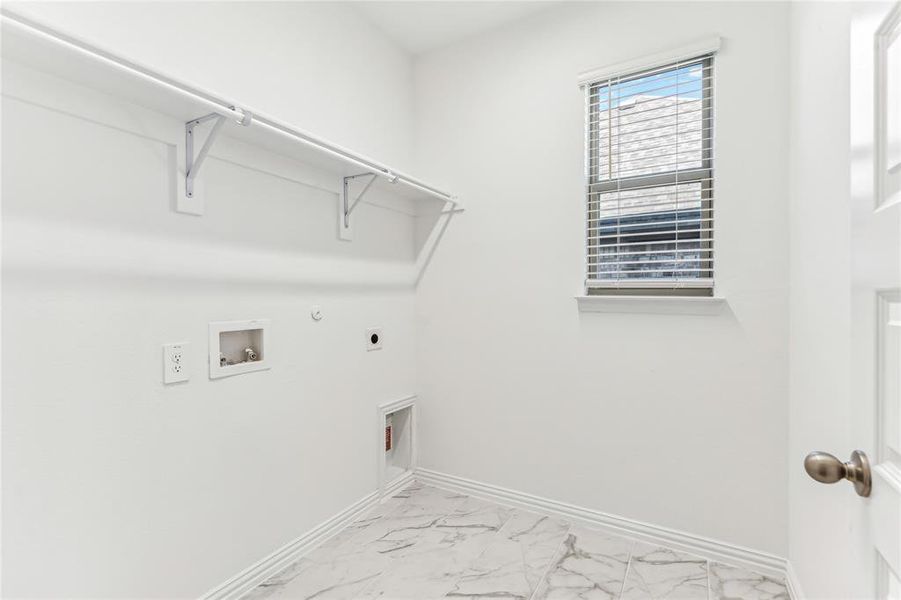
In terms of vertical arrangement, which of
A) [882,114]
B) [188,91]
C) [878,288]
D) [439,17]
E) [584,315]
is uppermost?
[439,17]

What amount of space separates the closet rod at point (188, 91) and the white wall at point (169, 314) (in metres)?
0.15

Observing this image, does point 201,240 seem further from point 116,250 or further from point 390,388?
point 390,388

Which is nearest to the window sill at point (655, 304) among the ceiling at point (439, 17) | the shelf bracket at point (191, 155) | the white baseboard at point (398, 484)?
the white baseboard at point (398, 484)

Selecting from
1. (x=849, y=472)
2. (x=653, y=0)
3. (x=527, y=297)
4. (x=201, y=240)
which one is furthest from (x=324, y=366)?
(x=653, y=0)

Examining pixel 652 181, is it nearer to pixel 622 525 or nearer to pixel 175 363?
pixel 622 525

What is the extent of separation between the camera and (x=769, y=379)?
5.58ft

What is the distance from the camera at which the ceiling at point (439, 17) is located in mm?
2135

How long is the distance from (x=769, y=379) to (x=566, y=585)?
1.11 m

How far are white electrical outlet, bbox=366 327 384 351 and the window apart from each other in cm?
109

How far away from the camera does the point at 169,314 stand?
1385mm

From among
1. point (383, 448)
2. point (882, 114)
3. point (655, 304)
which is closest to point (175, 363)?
point (383, 448)

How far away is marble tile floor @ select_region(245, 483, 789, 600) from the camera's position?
1.60 m

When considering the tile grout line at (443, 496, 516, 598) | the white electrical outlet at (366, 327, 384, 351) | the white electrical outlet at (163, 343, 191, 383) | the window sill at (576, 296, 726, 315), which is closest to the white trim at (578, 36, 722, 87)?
the window sill at (576, 296, 726, 315)

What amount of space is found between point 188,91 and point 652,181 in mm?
1766
